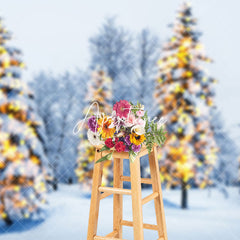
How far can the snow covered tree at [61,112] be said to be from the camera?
3.97 m

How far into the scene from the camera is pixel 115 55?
408 cm

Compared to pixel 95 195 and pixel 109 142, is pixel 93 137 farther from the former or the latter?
pixel 95 195

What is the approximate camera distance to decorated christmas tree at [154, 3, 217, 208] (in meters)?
3.78

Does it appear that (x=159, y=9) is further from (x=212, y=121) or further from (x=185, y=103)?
(x=212, y=121)

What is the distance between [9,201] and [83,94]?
52.3 inches

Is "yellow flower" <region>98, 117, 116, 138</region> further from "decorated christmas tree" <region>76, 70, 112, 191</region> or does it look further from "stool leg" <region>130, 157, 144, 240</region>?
"decorated christmas tree" <region>76, 70, 112, 191</region>

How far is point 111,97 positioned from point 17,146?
A: 109 cm

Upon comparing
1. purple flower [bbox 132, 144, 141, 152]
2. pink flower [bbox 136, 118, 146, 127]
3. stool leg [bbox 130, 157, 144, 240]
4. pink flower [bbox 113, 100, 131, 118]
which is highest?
pink flower [bbox 113, 100, 131, 118]

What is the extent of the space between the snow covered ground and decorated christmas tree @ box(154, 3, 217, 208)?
235 mm

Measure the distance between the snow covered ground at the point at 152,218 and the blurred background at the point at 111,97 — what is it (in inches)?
0.4

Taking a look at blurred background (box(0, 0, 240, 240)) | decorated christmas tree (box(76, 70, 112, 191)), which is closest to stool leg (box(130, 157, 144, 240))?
blurred background (box(0, 0, 240, 240))

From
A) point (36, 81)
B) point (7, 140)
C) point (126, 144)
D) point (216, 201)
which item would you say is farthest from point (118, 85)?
point (126, 144)

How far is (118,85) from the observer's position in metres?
4.00

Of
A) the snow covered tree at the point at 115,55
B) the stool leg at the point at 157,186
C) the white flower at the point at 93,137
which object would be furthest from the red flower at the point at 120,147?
the snow covered tree at the point at 115,55
